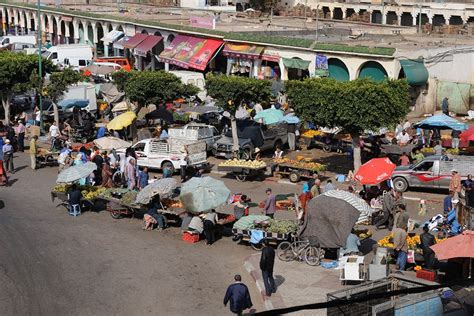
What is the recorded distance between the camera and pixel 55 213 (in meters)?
25.2

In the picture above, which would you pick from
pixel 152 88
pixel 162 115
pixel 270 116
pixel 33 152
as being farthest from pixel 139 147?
pixel 162 115

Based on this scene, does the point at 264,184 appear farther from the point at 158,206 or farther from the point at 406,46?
the point at 406,46

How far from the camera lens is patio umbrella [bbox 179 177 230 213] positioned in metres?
21.6

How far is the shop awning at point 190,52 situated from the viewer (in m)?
49.3

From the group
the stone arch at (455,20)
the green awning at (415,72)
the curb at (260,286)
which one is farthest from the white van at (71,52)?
the curb at (260,286)

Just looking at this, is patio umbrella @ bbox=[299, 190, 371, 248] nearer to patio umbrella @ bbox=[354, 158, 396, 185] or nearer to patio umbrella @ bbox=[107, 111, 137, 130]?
patio umbrella @ bbox=[354, 158, 396, 185]

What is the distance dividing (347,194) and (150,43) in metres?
37.8

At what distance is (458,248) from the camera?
1670 centimetres

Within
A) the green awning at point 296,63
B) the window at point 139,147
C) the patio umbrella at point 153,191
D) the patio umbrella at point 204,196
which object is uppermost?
the green awning at point 296,63

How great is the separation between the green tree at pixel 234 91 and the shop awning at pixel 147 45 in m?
24.5

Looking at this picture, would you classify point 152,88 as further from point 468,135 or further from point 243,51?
point 468,135

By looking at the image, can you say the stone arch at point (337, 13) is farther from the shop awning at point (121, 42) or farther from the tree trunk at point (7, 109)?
the tree trunk at point (7, 109)

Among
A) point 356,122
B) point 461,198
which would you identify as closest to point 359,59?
point 356,122

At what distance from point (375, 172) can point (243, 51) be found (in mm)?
24343
